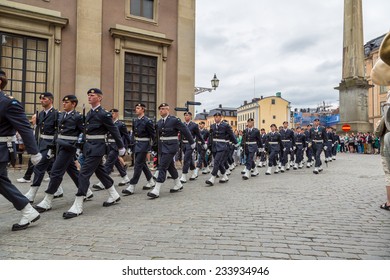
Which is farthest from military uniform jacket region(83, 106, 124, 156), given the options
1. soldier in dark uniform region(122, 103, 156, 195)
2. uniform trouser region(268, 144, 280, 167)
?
uniform trouser region(268, 144, 280, 167)

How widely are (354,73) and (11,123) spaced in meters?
32.9

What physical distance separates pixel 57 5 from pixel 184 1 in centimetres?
721

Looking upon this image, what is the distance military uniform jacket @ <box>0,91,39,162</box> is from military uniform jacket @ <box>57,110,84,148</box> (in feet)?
4.86

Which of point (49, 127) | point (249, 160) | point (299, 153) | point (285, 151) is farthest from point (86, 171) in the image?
point (299, 153)

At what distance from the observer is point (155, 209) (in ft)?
19.9

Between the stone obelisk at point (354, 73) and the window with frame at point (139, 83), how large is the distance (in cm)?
2261

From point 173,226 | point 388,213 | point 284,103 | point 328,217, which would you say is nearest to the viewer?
point 173,226

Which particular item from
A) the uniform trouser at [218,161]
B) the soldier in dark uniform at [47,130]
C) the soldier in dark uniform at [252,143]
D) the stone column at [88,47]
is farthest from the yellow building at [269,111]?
the soldier in dark uniform at [47,130]

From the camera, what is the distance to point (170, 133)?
7.96 metres

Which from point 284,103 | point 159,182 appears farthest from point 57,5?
point 284,103

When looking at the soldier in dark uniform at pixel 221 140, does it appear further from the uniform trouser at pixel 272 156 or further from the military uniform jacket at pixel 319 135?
the military uniform jacket at pixel 319 135

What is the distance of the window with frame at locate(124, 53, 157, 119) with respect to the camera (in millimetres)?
16578

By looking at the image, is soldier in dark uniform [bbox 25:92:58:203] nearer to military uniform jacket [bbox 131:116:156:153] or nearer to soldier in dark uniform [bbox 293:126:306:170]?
military uniform jacket [bbox 131:116:156:153]
